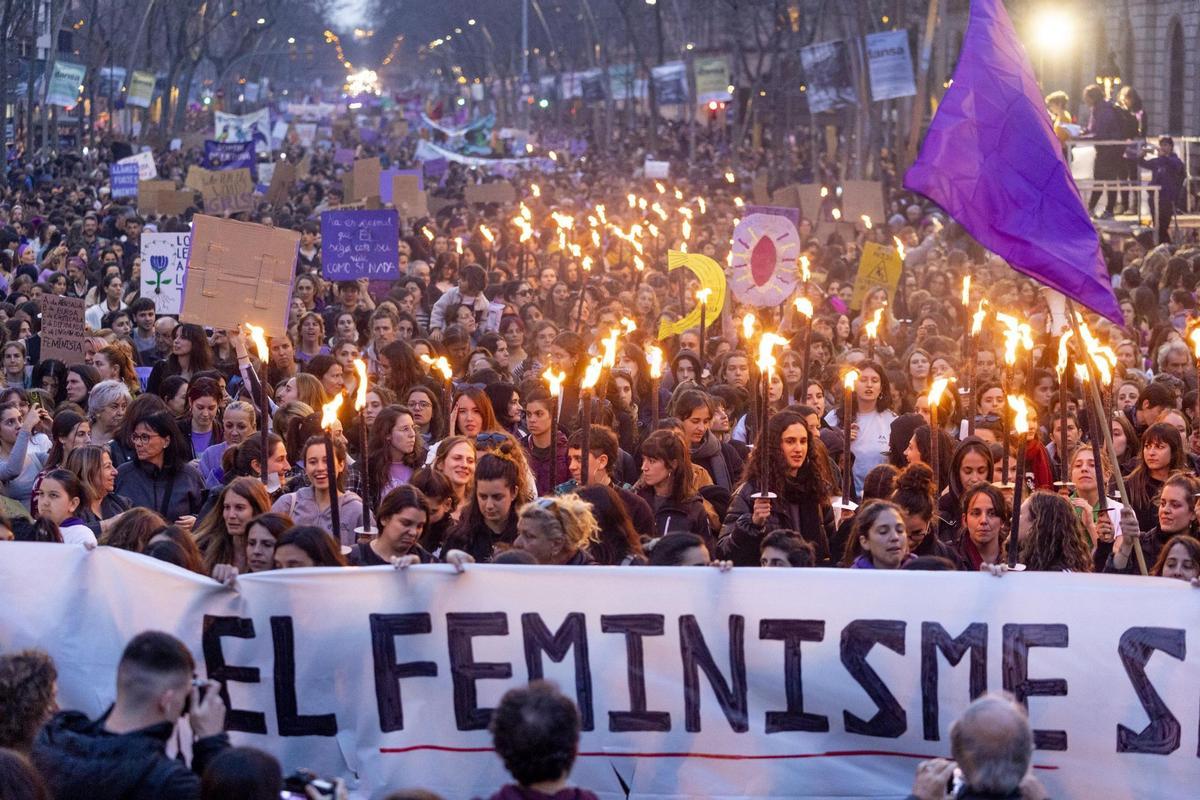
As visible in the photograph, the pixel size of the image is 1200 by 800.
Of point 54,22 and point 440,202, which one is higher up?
point 54,22

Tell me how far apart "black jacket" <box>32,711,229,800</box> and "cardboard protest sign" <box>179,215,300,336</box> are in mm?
5739

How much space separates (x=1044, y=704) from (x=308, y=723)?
7.10 ft

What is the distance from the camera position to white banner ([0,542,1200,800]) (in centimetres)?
591

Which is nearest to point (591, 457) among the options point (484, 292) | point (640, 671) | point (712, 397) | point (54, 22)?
point (712, 397)

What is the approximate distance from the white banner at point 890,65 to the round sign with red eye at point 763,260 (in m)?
21.0

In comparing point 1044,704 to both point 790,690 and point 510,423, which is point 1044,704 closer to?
point 790,690

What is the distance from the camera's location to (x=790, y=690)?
6.00m

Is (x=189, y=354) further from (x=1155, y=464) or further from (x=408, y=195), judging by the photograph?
(x=408, y=195)

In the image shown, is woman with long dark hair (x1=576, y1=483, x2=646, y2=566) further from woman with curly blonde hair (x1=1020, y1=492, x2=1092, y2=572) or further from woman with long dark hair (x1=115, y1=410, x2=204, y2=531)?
woman with long dark hair (x1=115, y1=410, x2=204, y2=531)

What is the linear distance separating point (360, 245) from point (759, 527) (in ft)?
30.0

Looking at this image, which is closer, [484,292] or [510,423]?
[510,423]

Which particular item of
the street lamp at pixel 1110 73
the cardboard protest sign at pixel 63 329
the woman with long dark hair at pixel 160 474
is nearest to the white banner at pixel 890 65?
the street lamp at pixel 1110 73

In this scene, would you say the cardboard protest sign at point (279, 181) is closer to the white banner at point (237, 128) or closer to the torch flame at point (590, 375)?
the white banner at point (237, 128)

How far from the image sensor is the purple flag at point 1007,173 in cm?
745
